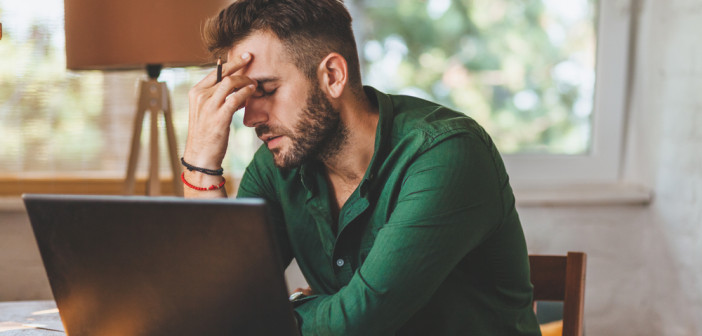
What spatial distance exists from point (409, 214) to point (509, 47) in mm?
1394

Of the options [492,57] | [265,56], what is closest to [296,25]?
[265,56]

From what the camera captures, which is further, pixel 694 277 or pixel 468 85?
pixel 468 85

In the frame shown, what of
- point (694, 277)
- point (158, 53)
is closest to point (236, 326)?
point (158, 53)

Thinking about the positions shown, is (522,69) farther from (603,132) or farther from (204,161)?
(204,161)

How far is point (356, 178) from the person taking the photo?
1227 millimetres

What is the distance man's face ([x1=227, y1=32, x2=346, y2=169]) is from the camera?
113 centimetres

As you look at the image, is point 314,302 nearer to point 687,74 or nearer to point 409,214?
point 409,214

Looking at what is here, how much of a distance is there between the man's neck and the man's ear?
5cm

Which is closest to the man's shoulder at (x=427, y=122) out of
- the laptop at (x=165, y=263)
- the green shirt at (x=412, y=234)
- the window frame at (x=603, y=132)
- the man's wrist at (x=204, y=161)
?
the green shirt at (x=412, y=234)

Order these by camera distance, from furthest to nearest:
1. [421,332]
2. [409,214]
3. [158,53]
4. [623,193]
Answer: [623,193]
[158,53]
[421,332]
[409,214]

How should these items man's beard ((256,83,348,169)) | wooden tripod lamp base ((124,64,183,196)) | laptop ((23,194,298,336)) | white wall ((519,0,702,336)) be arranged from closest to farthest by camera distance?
1. laptop ((23,194,298,336))
2. man's beard ((256,83,348,169))
3. wooden tripod lamp base ((124,64,183,196))
4. white wall ((519,0,702,336))

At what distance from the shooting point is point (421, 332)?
1.09 meters

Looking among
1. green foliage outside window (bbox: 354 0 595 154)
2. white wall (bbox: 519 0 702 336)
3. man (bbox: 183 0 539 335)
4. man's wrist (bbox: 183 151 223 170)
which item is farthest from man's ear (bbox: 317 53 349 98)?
white wall (bbox: 519 0 702 336)

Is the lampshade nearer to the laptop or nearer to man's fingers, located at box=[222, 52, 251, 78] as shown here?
man's fingers, located at box=[222, 52, 251, 78]
